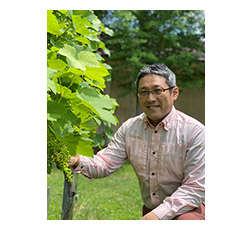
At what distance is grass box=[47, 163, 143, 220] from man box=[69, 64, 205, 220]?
2.33 meters

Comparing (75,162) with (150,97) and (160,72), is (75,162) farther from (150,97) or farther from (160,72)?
(160,72)

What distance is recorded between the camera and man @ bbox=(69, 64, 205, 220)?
6.81 ft

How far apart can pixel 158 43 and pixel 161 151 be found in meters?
7.32

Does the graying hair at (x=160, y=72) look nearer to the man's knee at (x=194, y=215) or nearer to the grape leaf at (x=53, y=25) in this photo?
the man's knee at (x=194, y=215)

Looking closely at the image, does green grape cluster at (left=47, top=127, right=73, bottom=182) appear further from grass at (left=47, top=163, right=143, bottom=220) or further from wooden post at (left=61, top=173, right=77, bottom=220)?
grass at (left=47, top=163, right=143, bottom=220)

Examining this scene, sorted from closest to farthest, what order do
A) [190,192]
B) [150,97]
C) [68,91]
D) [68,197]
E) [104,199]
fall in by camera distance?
1. [68,91]
2. [190,192]
3. [150,97]
4. [68,197]
5. [104,199]

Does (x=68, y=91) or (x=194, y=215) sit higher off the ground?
(x=68, y=91)

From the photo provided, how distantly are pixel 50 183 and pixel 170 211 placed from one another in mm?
5302

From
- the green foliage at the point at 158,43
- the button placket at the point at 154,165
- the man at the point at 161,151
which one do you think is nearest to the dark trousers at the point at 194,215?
the man at the point at 161,151

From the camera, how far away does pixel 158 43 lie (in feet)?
30.2

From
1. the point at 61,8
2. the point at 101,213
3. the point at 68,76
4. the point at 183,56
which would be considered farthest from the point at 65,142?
the point at 183,56

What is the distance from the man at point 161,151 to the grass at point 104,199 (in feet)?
7.63

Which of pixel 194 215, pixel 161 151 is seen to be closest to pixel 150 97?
pixel 161 151

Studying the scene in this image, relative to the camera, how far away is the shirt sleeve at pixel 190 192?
1960mm
